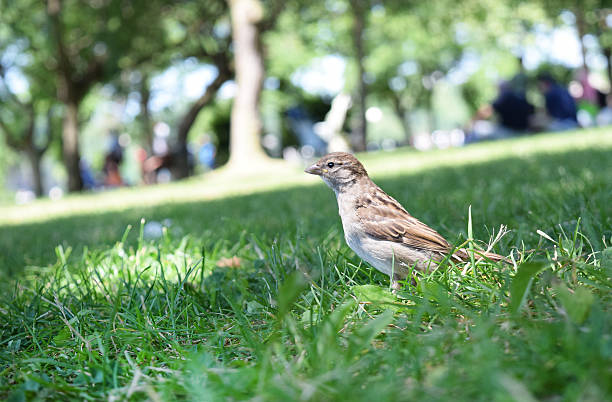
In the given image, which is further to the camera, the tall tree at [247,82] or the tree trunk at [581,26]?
the tree trunk at [581,26]

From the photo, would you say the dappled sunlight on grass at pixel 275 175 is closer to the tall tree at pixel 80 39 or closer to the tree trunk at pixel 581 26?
the tall tree at pixel 80 39

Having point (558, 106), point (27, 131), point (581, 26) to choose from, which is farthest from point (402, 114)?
point (558, 106)

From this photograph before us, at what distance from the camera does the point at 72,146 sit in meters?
20.8

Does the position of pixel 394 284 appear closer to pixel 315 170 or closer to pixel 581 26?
pixel 315 170

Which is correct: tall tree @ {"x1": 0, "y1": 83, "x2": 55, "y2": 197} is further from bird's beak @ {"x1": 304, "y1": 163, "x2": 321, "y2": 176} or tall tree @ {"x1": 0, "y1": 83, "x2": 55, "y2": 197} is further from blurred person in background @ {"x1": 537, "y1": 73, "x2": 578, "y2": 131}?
bird's beak @ {"x1": 304, "y1": 163, "x2": 321, "y2": 176}

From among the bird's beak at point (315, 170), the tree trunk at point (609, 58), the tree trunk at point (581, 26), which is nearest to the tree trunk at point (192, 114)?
the tree trunk at point (581, 26)

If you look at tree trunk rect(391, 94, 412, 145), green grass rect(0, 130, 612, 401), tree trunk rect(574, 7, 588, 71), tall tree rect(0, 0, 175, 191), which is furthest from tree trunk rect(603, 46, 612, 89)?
green grass rect(0, 130, 612, 401)

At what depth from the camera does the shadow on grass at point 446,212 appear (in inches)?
123

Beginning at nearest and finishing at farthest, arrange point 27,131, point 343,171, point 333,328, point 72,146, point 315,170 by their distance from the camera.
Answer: point 333,328
point 343,171
point 315,170
point 72,146
point 27,131

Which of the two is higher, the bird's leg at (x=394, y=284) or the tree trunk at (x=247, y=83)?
the tree trunk at (x=247, y=83)

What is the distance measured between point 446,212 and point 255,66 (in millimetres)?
13178

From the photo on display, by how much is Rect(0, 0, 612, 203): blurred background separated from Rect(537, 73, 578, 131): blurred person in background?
51 millimetres

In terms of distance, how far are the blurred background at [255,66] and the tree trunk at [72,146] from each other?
64mm

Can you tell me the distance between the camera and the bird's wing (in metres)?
2.39
